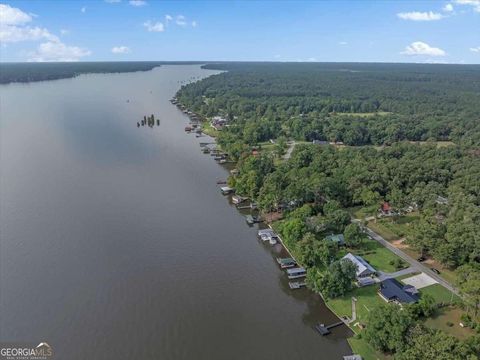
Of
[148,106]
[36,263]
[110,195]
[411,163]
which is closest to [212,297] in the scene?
[36,263]

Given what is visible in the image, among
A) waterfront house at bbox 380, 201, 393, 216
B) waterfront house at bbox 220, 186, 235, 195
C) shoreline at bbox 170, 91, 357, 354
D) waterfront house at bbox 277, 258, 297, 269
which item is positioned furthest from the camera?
waterfront house at bbox 220, 186, 235, 195

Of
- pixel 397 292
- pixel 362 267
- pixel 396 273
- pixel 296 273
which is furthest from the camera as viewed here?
pixel 296 273

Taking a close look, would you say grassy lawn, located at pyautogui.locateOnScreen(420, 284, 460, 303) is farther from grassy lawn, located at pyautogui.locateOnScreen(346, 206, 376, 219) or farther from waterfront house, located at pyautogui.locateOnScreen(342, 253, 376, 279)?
grassy lawn, located at pyautogui.locateOnScreen(346, 206, 376, 219)

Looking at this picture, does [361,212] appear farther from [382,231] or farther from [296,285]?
[296,285]

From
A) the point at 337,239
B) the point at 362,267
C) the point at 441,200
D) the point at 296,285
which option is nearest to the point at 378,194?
the point at 441,200

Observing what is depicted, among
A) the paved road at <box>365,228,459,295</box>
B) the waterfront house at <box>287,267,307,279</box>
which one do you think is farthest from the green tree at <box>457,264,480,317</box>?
the waterfront house at <box>287,267,307,279</box>

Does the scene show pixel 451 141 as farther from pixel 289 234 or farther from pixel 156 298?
pixel 156 298

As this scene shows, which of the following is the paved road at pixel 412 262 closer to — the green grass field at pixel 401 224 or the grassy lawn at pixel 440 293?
the grassy lawn at pixel 440 293
